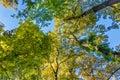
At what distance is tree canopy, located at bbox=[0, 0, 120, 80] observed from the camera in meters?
17.6

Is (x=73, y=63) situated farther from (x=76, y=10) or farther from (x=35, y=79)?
(x=35, y=79)

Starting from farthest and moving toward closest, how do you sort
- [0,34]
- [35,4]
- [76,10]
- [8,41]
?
[76,10] → [35,4] → [0,34] → [8,41]

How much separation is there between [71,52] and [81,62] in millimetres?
1456

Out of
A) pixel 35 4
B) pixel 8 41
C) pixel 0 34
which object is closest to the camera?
pixel 8 41

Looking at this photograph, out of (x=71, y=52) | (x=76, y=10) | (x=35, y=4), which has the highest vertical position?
(x=35, y=4)

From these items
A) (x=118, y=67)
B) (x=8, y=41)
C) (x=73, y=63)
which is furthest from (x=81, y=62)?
(x=8, y=41)

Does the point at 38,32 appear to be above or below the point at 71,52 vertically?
above

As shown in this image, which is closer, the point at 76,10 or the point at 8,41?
the point at 8,41

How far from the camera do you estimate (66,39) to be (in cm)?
2942

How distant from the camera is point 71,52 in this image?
2930cm

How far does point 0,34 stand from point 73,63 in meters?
12.5

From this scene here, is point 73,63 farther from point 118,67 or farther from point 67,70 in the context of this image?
point 118,67

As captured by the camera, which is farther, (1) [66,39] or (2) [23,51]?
(1) [66,39]

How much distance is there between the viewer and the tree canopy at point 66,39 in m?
17.6
